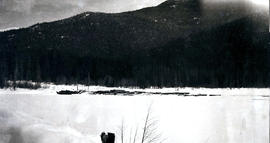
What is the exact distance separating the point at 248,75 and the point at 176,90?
0.56 metres

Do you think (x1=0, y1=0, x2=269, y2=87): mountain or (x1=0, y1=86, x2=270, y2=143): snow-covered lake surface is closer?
(x1=0, y1=86, x2=270, y2=143): snow-covered lake surface

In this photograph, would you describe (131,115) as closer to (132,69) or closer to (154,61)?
(132,69)

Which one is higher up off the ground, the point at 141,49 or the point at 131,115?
the point at 141,49

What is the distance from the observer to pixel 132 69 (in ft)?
9.16

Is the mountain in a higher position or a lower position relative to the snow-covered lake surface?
higher

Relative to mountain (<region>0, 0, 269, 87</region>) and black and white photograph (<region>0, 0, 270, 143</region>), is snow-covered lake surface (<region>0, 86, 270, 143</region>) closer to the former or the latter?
A: black and white photograph (<region>0, 0, 270, 143</region>)

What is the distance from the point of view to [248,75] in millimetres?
2508

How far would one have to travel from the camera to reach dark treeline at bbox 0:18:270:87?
2.52m

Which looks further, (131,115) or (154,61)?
(154,61)

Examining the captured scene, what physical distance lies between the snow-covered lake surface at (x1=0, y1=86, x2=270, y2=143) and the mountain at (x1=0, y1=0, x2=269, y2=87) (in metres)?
0.13

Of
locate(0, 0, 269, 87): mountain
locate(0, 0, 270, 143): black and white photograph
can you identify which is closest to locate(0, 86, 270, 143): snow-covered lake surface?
locate(0, 0, 270, 143): black and white photograph

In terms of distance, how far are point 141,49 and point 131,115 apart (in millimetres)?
514

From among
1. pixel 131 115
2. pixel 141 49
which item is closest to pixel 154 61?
pixel 141 49

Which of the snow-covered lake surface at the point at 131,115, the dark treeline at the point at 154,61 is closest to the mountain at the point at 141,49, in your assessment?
the dark treeline at the point at 154,61
